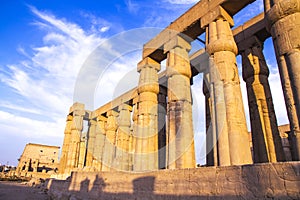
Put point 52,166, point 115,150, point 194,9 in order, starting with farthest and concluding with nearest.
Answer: point 52,166
point 115,150
point 194,9

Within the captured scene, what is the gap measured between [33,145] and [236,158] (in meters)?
46.6

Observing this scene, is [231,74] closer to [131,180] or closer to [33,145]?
[131,180]

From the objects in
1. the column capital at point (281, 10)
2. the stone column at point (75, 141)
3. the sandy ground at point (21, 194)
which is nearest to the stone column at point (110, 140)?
the stone column at point (75, 141)

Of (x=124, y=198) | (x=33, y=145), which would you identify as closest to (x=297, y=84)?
(x=124, y=198)

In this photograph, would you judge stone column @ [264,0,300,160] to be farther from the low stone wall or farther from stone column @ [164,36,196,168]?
stone column @ [164,36,196,168]

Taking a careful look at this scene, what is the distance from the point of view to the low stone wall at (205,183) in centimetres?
349

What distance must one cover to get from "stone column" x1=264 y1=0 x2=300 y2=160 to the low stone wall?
2.19 meters

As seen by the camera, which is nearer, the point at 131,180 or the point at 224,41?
the point at 131,180

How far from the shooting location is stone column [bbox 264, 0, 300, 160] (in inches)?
212

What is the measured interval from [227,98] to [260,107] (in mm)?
3018

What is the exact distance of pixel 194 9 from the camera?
9.72 meters

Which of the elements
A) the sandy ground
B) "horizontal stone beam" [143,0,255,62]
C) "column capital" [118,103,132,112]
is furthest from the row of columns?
→ the sandy ground

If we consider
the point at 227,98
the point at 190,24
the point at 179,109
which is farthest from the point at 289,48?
the point at 190,24

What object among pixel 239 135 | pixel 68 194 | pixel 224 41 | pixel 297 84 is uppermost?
pixel 224 41
